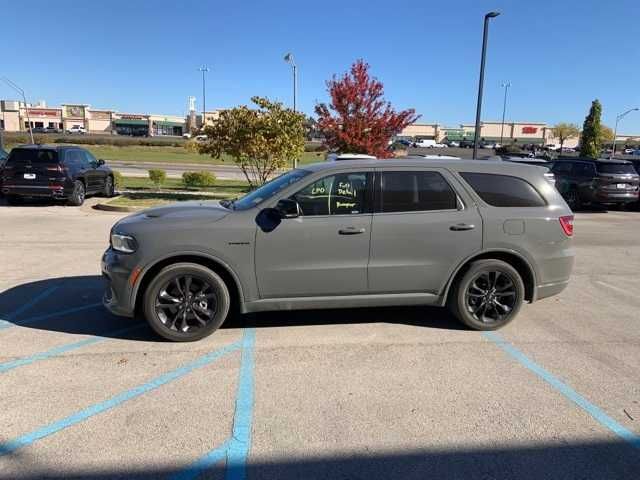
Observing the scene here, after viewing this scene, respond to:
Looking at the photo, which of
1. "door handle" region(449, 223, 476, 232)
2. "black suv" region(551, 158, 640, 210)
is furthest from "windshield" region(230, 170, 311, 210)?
"black suv" region(551, 158, 640, 210)

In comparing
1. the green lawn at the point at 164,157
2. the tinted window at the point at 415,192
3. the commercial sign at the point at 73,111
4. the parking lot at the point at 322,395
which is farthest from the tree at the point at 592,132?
the commercial sign at the point at 73,111

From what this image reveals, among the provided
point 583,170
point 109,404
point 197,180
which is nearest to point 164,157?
point 197,180

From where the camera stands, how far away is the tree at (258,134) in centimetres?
1505

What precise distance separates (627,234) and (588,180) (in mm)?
4554

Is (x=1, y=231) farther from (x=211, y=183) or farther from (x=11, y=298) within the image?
(x=211, y=183)

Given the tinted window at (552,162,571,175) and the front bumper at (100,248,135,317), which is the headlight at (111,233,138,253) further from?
the tinted window at (552,162,571,175)

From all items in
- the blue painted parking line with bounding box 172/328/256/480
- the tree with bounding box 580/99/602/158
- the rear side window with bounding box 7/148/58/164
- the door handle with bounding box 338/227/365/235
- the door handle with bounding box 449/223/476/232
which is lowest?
the blue painted parking line with bounding box 172/328/256/480

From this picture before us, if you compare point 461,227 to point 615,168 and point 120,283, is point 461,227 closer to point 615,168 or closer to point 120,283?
point 120,283

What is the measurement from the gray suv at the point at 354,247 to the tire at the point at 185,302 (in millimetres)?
11

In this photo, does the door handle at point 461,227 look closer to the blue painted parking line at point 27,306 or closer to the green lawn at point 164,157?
the blue painted parking line at point 27,306

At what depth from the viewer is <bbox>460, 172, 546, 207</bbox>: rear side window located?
5.14 m

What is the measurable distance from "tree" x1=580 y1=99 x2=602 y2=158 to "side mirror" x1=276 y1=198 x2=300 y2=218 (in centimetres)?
5248

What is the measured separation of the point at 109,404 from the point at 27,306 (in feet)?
9.11

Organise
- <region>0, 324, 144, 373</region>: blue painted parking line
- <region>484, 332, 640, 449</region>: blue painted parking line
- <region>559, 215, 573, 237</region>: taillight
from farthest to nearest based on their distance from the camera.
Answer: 1. <region>559, 215, 573, 237</region>: taillight
2. <region>0, 324, 144, 373</region>: blue painted parking line
3. <region>484, 332, 640, 449</region>: blue painted parking line
